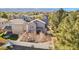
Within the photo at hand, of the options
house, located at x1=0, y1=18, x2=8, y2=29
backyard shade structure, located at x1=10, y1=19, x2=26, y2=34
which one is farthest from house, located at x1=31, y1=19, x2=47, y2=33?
house, located at x1=0, y1=18, x2=8, y2=29

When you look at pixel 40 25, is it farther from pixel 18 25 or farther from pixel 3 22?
pixel 3 22

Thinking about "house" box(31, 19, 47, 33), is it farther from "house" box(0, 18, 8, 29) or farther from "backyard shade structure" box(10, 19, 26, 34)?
"house" box(0, 18, 8, 29)

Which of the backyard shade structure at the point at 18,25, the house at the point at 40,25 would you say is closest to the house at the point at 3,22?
the backyard shade structure at the point at 18,25

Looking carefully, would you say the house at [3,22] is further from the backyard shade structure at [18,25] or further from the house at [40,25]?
the house at [40,25]

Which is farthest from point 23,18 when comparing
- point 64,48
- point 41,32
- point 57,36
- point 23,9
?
point 64,48

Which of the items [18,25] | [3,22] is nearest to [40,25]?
[18,25]
